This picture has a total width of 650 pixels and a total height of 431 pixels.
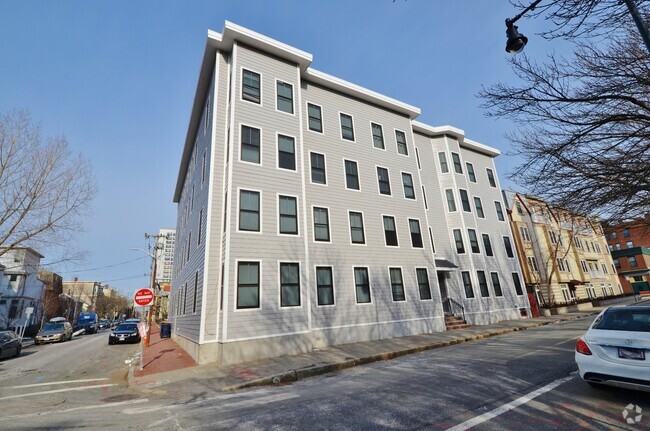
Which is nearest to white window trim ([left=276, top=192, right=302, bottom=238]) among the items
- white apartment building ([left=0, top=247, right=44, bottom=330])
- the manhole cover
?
the manhole cover

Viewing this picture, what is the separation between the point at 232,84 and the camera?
14.8 metres

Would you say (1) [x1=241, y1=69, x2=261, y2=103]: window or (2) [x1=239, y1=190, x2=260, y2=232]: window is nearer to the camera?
(2) [x1=239, y1=190, x2=260, y2=232]: window

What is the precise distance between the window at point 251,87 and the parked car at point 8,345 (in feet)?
63.7

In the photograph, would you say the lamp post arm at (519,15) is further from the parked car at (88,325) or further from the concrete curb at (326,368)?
the parked car at (88,325)

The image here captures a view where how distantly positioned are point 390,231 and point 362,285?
400cm

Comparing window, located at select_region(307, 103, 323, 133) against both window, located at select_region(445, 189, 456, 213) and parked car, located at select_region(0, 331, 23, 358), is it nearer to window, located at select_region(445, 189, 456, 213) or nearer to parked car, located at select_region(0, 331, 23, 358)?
window, located at select_region(445, 189, 456, 213)

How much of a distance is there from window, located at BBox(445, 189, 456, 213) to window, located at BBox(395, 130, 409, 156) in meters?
5.90

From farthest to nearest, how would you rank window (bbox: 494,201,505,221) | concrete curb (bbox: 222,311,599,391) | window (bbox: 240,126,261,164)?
window (bbox: 494,201,505,221), window (bbox: 240,126,261,164), concrete curb (bbox: 222,311,599,391)

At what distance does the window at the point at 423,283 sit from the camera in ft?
60.1

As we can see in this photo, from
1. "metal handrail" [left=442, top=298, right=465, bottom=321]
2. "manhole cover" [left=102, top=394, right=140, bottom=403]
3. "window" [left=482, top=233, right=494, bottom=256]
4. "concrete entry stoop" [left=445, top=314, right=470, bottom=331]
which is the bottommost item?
"manhole cover" [left=102, top=394, right=140, bottom=403]

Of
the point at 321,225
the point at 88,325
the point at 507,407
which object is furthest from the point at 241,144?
the point at 88,325

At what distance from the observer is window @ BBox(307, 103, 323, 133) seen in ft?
58.9

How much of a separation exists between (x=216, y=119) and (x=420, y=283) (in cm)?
1447

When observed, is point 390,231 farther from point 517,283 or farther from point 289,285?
point 517,283
